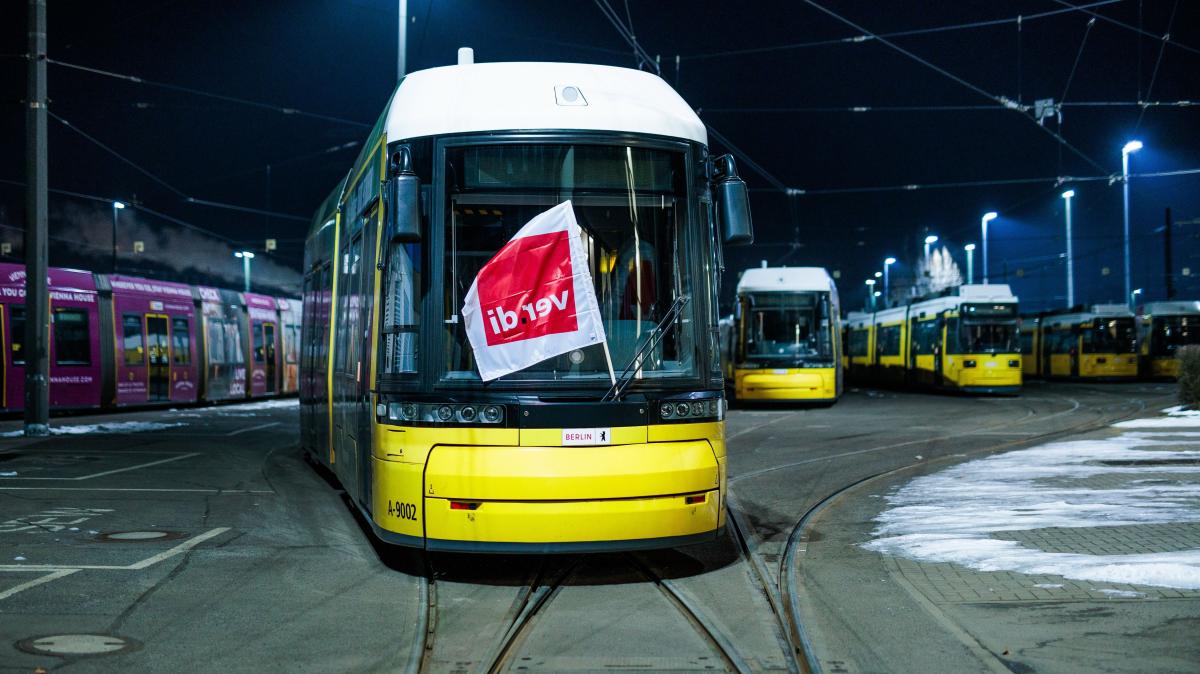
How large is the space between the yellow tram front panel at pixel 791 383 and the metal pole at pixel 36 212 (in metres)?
15.3

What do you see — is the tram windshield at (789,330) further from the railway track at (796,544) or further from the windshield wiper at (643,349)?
the windshield wiper at (643,349)

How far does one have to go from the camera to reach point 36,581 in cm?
735

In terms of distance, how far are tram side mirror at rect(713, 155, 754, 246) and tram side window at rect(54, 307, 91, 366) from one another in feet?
71.2

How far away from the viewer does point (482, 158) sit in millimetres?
7410

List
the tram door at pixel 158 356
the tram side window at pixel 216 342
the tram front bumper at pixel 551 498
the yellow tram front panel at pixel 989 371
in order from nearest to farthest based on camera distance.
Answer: the tram front bumper at pixel 551 498 < the tram door at pixel 158 356 < the tram side window at pixel 216 342 < the yellow tram front panel at pixel 989 371

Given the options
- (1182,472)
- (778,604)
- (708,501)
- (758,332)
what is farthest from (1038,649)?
(758,332)

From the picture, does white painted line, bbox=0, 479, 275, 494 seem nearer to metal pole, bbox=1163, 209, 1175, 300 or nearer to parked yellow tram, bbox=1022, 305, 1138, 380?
parked yellow tram, bbox=1022, 305, 1138, 380

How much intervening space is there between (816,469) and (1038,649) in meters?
8.95

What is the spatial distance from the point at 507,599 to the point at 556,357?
4.78 ft

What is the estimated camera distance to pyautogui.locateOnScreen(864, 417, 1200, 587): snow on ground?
298 inches

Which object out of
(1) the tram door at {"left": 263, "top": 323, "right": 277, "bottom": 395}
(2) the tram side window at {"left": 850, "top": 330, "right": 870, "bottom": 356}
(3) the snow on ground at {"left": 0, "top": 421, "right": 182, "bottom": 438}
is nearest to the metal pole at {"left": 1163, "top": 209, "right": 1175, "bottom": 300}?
(2) the tram side window at {"left": 850, "top": 330, "right": 870, "bottom": 356}

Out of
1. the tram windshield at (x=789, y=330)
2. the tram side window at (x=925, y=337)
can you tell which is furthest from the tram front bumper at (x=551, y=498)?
the tram side window at (x=925, y=337)

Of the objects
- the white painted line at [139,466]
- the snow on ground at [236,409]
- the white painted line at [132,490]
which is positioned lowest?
the white painted line at [132,490]

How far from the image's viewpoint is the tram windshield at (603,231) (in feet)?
24.0
